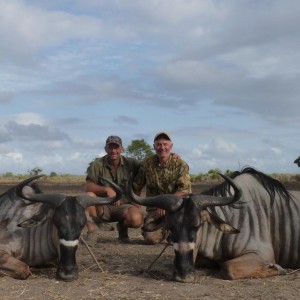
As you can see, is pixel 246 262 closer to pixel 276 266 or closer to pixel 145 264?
pixel 276 266

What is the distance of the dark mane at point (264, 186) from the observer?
7.54 m

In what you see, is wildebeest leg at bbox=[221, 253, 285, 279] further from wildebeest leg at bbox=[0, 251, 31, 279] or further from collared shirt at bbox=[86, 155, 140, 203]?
collared shirt at bbox=[86, 155, 140, 203]

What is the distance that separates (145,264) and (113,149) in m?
2.41

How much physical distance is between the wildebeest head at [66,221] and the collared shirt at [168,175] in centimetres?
204

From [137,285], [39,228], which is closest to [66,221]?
[39,228]

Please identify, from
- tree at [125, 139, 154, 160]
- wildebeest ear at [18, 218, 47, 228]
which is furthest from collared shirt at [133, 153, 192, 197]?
tree at [125, 139, 154, 160]

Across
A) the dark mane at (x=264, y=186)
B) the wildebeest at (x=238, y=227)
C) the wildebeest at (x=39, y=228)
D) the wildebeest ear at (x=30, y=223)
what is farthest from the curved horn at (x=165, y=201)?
the wildebeest ear at (x=30, y=223)

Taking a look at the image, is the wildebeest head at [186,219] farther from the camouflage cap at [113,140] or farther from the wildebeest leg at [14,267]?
the camouflage cap at [113,140]

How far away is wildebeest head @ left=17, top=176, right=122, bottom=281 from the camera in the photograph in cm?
682

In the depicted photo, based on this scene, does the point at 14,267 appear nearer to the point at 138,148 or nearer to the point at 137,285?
the point at 137,285

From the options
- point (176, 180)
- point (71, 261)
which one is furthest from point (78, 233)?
point (176, 180)

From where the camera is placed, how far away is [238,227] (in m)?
7.30

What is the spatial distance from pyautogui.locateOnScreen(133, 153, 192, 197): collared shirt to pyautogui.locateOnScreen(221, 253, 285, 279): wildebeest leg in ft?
7.26

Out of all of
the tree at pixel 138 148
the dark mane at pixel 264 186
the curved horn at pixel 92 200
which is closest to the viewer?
the curved horn at pixel 92 200
